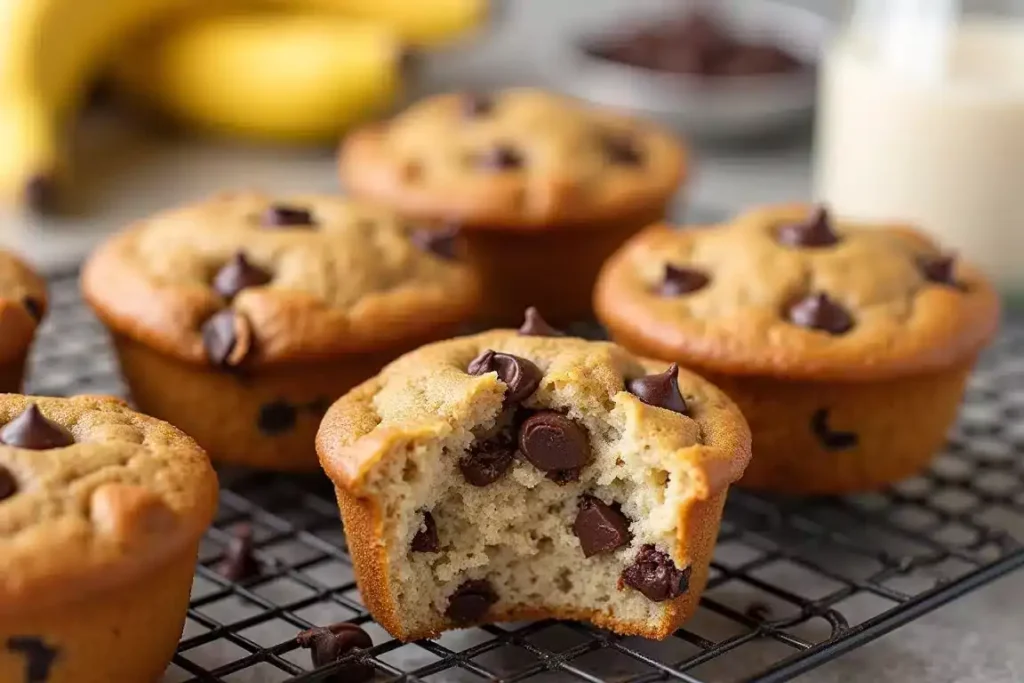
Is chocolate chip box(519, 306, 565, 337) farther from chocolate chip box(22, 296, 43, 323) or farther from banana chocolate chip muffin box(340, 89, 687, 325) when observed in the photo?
chocolate chip box(22, 296, 43, 323)

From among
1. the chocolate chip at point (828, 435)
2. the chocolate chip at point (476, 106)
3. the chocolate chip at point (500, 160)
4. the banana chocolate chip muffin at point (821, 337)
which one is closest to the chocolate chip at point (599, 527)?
the banana chocolate chip muffin at point (821, 337)

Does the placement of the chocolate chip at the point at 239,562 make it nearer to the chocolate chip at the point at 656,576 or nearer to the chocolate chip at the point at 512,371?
the chocolate chip at the point at 512,371

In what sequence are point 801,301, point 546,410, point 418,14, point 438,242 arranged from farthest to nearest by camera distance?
1. point 418,14
2. point 438,242
3. point 801,301
4. point 546,410

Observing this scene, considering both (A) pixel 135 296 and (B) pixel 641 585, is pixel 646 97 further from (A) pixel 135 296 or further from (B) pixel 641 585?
(B) pixel 641 585

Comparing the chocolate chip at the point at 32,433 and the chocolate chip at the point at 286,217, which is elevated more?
the chocolate chip at the point at 286,217

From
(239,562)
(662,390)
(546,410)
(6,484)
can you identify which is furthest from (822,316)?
(6,484)

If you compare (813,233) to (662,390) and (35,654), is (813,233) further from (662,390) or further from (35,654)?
(35,654)
